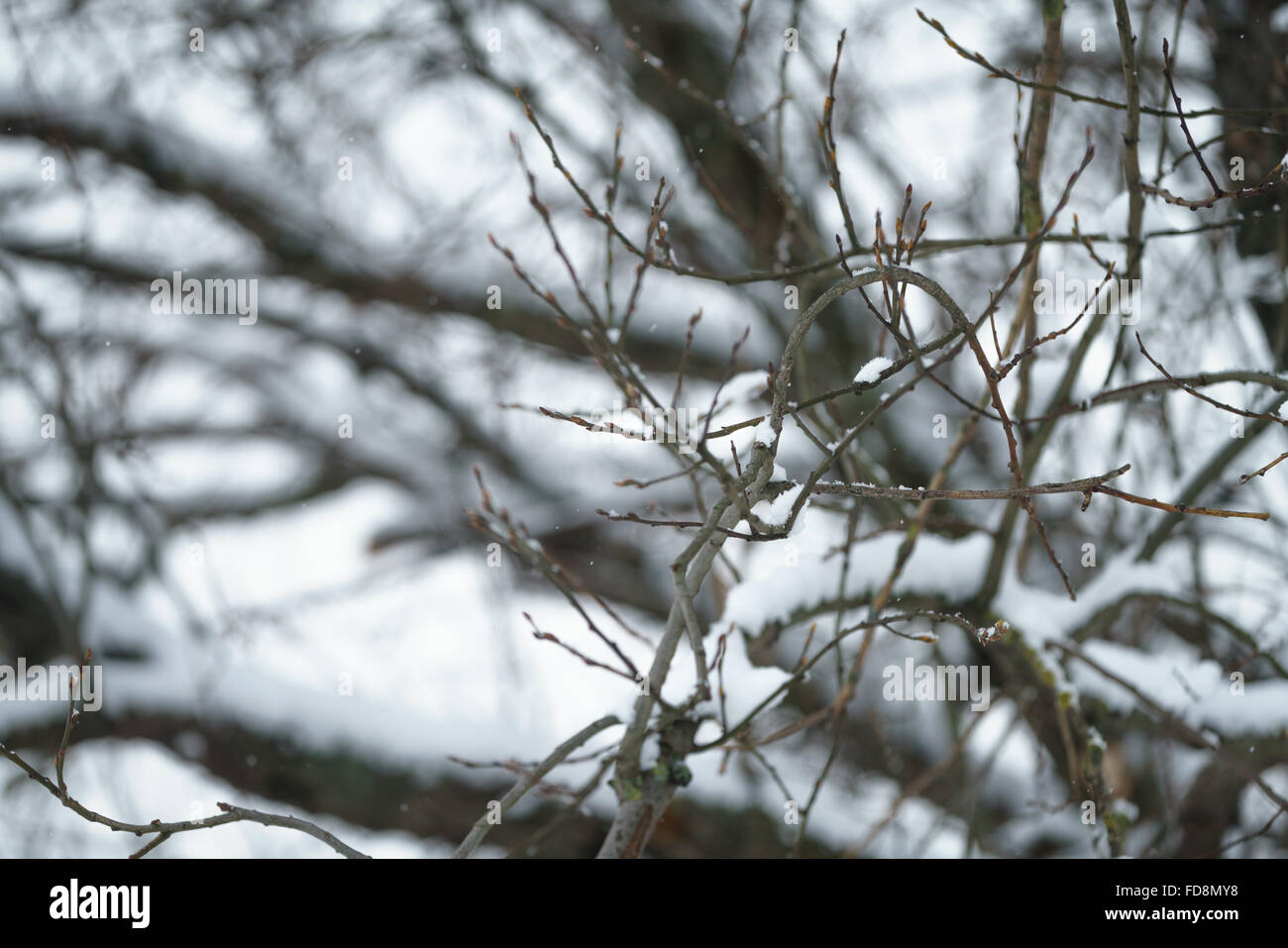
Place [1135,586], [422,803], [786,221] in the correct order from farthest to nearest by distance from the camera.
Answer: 1. [422,803]
2. [786,221]
3. [1135,586]

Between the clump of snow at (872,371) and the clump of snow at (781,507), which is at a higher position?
the clump of snow at (872,371)

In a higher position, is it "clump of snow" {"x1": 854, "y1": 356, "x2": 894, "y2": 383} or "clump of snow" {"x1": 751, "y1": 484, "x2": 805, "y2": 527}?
"clump of snow" {"x1": 854, "y1": 356, "x2": 894, "y2": 383}

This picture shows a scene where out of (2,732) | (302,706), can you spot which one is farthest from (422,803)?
(2,732)

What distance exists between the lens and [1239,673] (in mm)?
2299

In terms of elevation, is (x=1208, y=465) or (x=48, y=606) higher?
(x=48, y=606)

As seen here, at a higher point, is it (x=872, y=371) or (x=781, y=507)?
(x=872, y=371)

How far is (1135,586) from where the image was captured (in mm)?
2219
